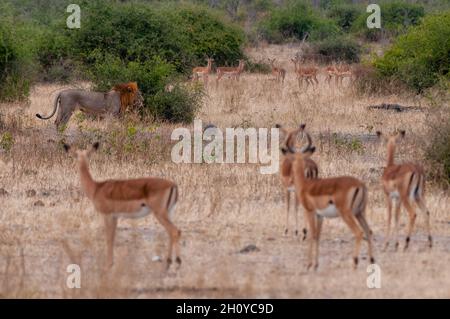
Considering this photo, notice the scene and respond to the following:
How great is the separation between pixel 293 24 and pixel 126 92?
25448 mm

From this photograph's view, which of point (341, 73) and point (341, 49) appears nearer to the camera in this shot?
point (341, 73)

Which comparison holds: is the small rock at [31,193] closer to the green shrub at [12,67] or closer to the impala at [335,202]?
the impala at [335,202]

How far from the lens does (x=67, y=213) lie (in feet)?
34.4

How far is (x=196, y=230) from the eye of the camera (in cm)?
986

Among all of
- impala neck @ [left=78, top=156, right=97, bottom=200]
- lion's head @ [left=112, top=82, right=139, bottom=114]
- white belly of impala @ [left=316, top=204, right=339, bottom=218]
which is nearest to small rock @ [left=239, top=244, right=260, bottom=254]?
white belly of impala @ [left=316, top=204, right=339, bottom=218]

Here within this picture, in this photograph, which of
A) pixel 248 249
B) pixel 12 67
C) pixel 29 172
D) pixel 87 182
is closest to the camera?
pixel 87 182

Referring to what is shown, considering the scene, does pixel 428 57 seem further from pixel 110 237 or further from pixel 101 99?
pixel 110 237

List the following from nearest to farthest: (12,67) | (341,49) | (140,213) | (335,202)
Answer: (335,202)
(140,213)
(12,67)
(341,49)

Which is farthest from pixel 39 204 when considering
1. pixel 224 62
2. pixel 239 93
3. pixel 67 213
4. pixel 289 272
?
pixel 224 62

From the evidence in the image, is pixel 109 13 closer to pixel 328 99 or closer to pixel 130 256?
pixel 328 99

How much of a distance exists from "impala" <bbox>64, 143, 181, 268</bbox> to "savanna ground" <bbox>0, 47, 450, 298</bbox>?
303 mm

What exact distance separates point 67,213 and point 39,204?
0.70m

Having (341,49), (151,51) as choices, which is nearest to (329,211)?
(151,51)

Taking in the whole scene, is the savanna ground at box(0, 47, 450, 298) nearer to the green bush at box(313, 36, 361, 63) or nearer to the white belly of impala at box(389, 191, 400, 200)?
the white belly of impala at box(389, 191, 400, 200)
